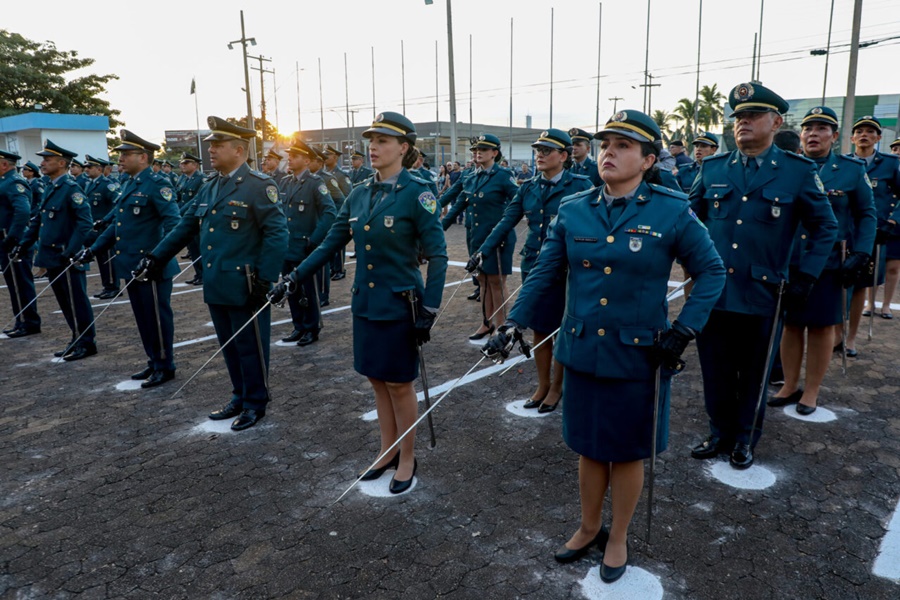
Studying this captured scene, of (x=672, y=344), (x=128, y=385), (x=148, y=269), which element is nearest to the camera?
(x=672, y=344)

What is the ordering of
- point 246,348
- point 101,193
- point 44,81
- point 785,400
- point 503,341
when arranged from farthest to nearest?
point 44,81 < point 101,193 < point 785,400 < point 246,348 < point 503,341

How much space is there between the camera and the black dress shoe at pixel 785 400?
194 inches

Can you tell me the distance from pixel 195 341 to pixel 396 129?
4.76m

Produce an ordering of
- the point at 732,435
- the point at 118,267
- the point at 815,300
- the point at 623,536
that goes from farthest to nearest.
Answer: the point at 118,267 < the point at 815,300 < the point at 732,435 < the point at 623,536

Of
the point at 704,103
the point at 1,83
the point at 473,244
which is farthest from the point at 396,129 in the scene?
the point at 704,103

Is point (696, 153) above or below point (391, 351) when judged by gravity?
above

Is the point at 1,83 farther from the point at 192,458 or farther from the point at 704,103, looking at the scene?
the point at 704,103

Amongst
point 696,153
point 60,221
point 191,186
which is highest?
point 696,153

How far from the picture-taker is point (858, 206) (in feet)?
15.8

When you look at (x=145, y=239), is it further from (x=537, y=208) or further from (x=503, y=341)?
(x=503, y=341)

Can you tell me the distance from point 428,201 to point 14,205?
6608 millimetres

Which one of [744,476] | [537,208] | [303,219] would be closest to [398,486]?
[744,476]

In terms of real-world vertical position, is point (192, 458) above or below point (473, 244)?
below

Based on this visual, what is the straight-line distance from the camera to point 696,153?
33.8 ft
